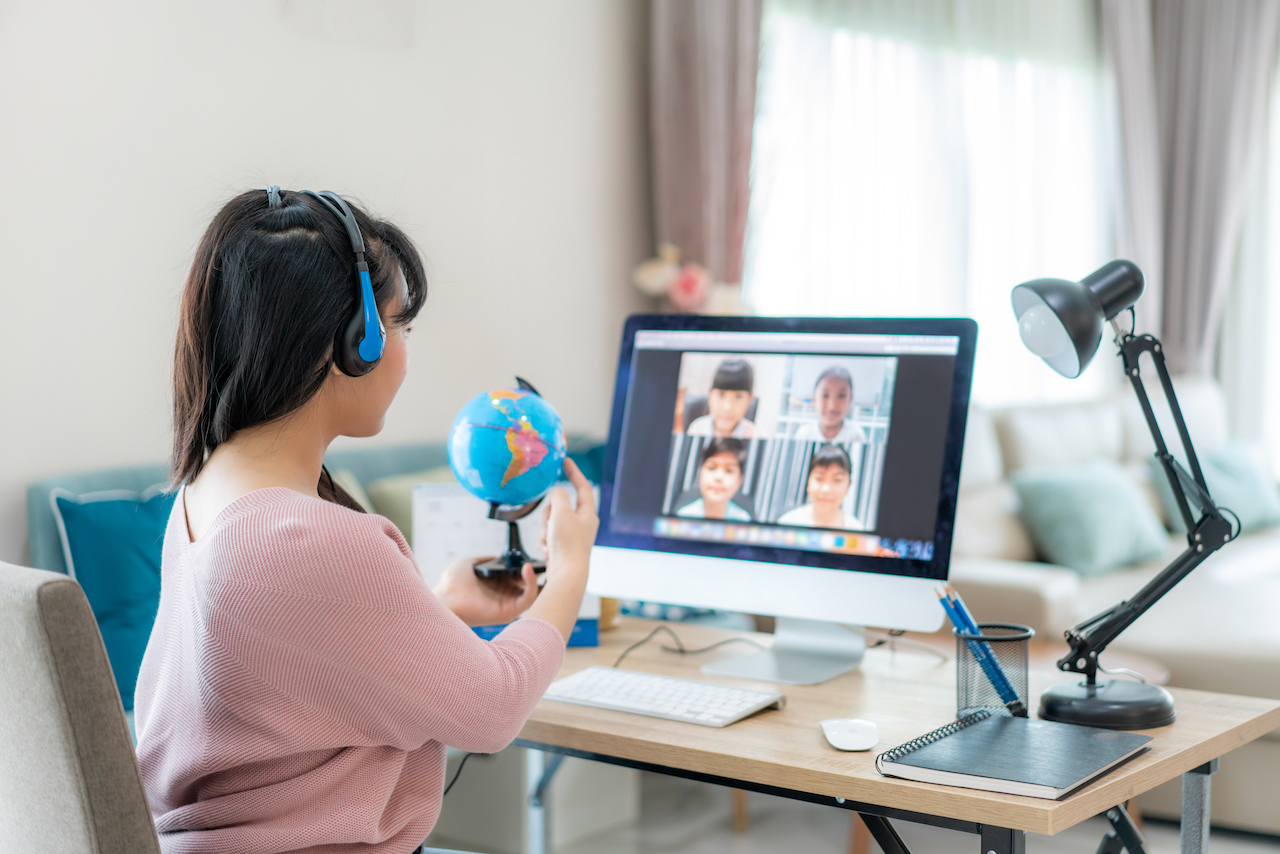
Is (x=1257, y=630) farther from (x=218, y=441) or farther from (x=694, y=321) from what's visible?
(x=218, y=441)

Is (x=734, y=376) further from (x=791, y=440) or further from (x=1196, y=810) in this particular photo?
(x=1196, y=810)

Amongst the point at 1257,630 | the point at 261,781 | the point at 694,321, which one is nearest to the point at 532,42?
the point at 694,321

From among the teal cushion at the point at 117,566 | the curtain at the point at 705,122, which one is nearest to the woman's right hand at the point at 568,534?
the teal cushion at the point at 117,566

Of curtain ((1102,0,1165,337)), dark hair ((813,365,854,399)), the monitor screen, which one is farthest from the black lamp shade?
curtain ((1102,0,1165,337))

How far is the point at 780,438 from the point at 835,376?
109mm

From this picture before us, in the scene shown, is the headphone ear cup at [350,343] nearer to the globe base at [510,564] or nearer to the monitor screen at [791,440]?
the globe base at [510,564]

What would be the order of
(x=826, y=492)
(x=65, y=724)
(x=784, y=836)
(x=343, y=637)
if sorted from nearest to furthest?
(x=65, y=724) < (x=343, y=637) < (x=826, y=492) < (x=784, y=836)

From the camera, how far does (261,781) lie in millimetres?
976

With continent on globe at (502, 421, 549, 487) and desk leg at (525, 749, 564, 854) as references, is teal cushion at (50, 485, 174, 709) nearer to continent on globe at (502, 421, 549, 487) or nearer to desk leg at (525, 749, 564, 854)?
desk leg at (525, 749, 564, 854)

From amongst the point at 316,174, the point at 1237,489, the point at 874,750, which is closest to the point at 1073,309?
the point at 874,750

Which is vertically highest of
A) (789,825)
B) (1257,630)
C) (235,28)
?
(235,28)

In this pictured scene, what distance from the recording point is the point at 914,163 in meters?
4.05

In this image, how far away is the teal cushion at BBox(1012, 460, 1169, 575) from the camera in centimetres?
326

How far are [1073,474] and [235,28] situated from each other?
2.51 meters
